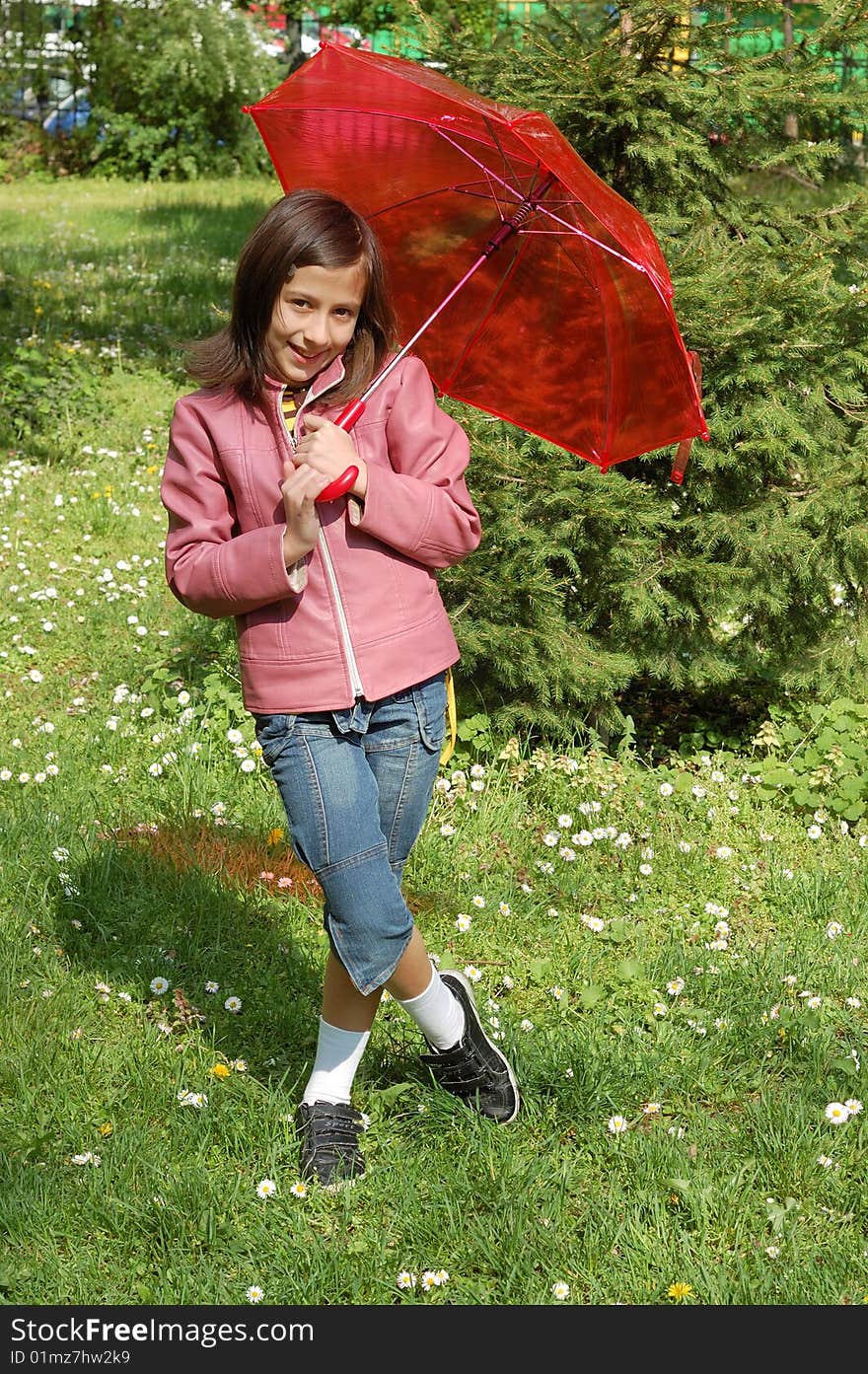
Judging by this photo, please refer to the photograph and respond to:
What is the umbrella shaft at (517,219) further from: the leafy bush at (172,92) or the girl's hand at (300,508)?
the leafy bush at (172,92)

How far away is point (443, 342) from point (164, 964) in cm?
178

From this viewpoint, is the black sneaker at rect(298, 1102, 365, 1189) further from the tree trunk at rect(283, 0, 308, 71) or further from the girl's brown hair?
the tree trunk at rect(283, 0, 308, 71)

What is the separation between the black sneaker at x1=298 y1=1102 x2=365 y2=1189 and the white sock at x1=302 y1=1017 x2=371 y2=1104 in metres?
0.02

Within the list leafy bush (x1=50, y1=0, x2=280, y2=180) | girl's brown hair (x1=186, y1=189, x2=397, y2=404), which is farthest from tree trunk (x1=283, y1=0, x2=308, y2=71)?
girl's brown hair (x1=186, y1=189, x2=397, y2=404)

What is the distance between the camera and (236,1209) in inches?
115

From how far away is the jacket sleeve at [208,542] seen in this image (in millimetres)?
2607

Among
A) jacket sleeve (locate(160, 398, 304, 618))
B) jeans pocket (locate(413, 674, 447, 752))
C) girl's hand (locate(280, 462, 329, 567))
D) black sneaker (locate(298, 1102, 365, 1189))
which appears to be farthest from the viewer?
black sneaker (locate(298, 1102, 365, 1189))

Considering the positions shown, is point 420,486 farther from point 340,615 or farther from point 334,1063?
point 334,1063

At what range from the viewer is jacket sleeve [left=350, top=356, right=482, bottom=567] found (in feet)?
8.77

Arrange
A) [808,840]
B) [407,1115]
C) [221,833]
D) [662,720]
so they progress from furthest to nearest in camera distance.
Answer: [662,720] < [808,840] < [221,833] < [407,1115]

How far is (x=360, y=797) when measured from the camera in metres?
2.77

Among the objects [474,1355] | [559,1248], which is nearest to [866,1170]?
[559,1248]

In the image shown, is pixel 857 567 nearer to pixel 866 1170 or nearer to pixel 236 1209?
pixel 866 1170

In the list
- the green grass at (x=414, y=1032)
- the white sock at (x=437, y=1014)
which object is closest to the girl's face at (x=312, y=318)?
the white sock at (x=437, y=1014)
